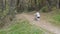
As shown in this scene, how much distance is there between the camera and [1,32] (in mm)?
11383

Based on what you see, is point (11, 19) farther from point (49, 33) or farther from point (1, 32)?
point (49, 33)

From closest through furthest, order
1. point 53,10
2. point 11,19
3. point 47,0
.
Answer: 1. point 11,19
2. point 53,10
3. point 47,0

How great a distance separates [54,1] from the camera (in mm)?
16609

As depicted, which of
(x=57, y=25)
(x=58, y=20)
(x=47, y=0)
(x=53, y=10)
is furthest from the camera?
(x=47, y=0)

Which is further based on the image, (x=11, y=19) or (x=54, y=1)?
(x=54, y=1)

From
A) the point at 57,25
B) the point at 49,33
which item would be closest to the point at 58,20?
the point at 57,25

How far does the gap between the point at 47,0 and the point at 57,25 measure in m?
5.54

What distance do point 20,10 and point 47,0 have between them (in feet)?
8.64

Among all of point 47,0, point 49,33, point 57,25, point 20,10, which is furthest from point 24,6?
point 49,33

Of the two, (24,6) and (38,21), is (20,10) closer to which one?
(24,6)

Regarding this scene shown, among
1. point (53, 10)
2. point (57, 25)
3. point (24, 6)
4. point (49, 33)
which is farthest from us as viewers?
point (24, 6)

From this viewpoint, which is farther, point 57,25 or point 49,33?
point 57,25

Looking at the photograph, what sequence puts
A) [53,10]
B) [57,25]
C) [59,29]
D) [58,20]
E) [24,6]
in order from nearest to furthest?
[59,29]
[57,25]
[58,20]
[53,10]
[24,6]

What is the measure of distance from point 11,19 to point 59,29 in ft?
13.7
